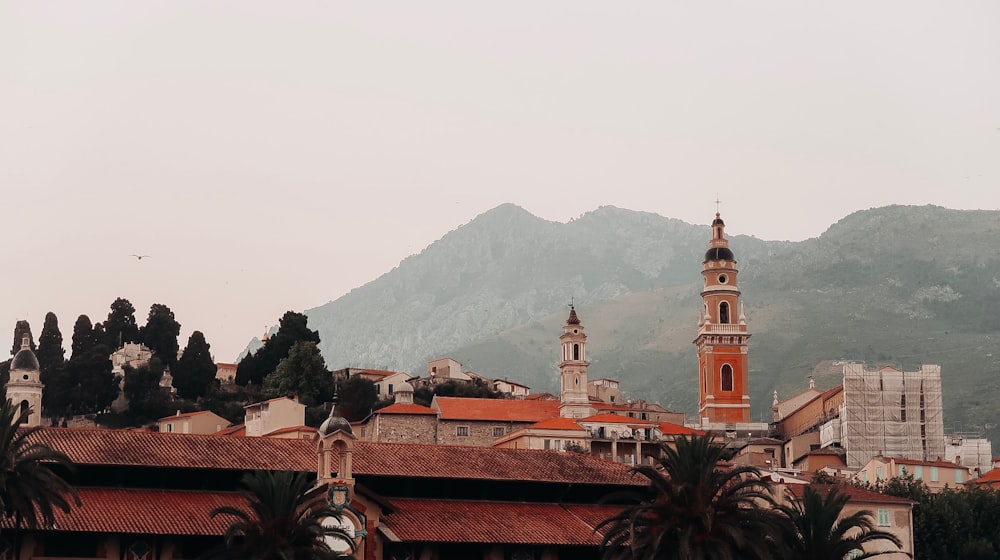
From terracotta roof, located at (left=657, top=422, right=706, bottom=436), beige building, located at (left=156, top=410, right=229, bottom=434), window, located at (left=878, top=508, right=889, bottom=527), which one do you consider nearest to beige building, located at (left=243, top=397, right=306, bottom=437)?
beige building, located at (left=156, top=410, right=229, bottom=434)

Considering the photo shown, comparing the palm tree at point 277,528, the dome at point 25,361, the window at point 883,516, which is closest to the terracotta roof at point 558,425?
the window at point 883,516

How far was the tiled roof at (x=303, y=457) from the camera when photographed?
65.0 metres

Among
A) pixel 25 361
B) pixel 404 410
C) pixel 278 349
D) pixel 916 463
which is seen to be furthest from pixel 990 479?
pixel 25 361

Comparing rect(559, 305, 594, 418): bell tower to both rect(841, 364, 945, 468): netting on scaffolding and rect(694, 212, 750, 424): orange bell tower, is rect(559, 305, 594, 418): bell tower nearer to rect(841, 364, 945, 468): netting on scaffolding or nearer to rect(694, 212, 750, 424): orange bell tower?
rect(694, 212, 750, 424): orange bell tower

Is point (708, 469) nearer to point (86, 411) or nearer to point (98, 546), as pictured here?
point (98, 546)

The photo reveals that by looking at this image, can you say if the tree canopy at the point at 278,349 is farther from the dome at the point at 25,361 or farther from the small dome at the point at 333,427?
the small dome at the point at 333,427

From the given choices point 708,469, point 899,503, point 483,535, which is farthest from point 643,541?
point 899,503

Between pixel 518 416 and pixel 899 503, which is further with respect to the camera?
pixel 518 416

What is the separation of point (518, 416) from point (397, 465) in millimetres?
67929

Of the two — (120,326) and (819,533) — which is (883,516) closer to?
(819,533)

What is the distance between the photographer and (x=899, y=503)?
88.4m

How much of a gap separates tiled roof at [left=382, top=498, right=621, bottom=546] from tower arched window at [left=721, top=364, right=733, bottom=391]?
8694cm

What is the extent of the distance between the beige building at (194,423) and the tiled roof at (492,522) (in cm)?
6453

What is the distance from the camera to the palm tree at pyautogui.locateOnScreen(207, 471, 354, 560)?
176ft
